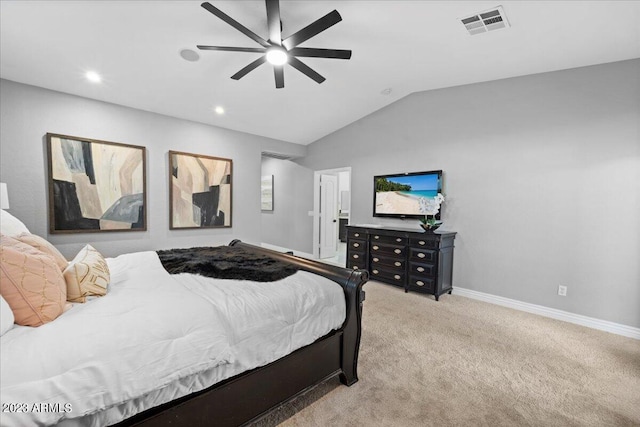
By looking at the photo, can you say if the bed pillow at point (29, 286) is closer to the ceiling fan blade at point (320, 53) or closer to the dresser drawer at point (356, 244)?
the ceiling fan blade at point (320, 53)

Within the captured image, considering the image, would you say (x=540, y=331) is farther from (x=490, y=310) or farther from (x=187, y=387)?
(x=187, y=387)

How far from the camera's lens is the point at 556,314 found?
318 centimetres

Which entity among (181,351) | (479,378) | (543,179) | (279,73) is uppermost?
(279,73)

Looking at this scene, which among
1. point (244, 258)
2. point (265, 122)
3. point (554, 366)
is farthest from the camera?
point (265, 122)

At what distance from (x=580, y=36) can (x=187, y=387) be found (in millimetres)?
4292

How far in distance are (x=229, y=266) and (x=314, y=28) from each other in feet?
6.58

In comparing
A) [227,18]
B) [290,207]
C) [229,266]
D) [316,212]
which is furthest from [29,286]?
A: [290,207]

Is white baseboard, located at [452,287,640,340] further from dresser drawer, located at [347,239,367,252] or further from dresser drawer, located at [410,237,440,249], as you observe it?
dresser drawer, located at [347,239,367,252]

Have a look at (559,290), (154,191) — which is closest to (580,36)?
(559,290)

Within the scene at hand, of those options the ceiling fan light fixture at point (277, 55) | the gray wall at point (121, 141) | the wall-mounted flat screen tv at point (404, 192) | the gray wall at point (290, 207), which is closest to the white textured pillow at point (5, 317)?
the ceiling fan light fixture at point (277, 55)

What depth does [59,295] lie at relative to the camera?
1.21 m

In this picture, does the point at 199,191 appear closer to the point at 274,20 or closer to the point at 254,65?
the point at 254,65

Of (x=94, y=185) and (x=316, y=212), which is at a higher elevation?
(x=94, y=185)

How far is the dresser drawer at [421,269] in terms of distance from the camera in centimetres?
371
